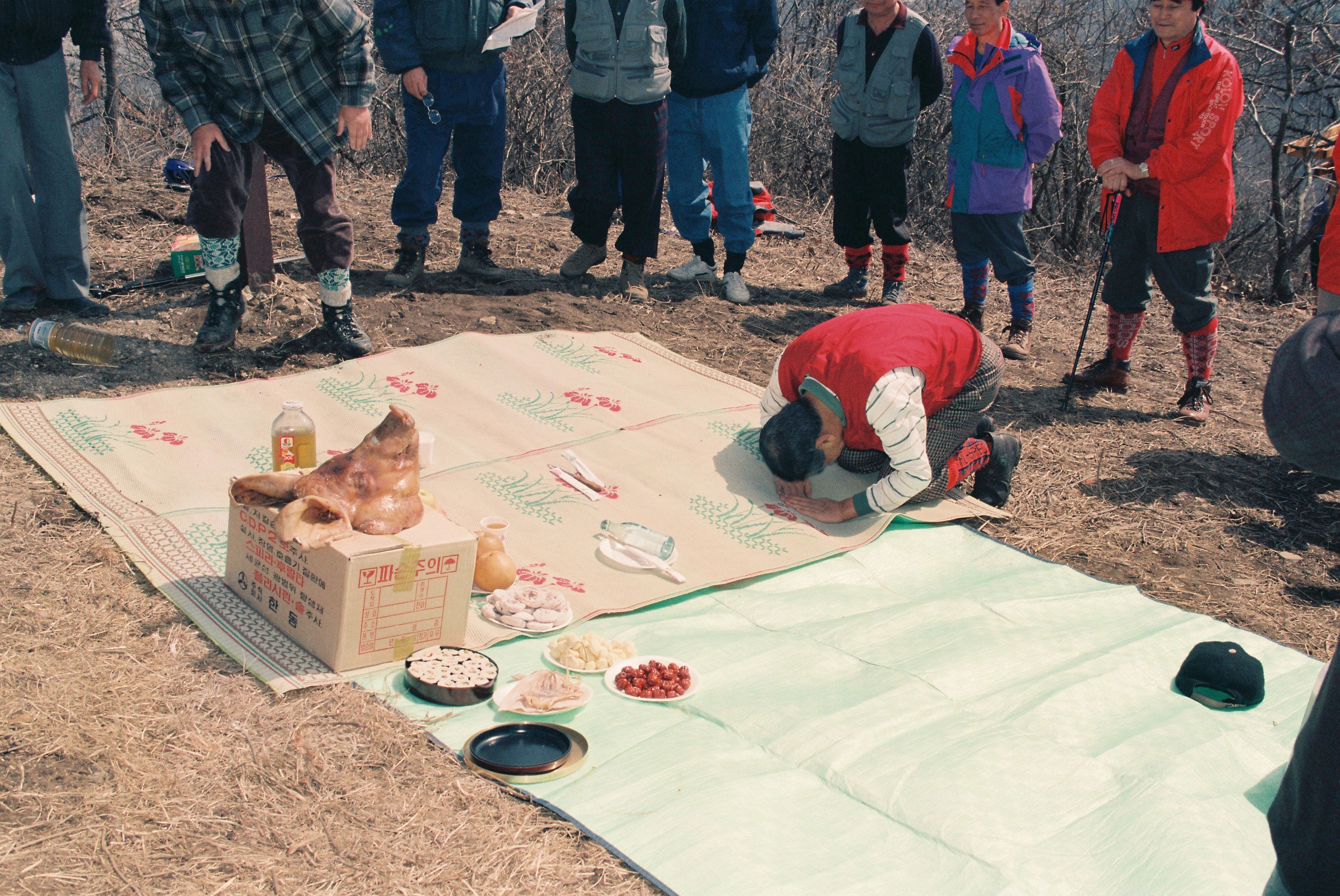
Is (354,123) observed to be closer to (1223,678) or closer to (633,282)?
(633,282)

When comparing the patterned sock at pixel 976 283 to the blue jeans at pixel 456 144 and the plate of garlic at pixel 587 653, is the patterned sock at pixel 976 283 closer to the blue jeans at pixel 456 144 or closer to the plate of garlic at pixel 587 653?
the blue jeans at pixel 456 144

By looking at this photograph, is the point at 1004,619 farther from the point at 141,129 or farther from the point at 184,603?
the point at 141,129

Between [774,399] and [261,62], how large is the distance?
2.46m

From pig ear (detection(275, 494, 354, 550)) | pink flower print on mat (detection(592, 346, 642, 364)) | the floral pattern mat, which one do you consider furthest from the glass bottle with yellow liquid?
pink flower print on mat (detection(592, 346, 642, 364))

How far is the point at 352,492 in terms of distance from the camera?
8.31ft

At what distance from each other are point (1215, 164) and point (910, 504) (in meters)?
2.28

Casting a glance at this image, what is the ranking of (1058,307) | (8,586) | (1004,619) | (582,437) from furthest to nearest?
1. (1058,307)
2. (582,437)
3. (1004,619)
4. (8,586)

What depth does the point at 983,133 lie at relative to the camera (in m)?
5.48

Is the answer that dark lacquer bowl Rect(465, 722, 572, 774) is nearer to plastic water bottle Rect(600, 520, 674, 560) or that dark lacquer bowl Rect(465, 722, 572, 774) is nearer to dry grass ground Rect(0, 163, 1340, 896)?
dry grass ground Rect(0, 163, 1340, 896)

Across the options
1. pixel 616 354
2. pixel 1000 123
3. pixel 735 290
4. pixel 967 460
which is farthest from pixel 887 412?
pixel 735 290

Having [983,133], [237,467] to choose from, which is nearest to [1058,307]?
[983,133]

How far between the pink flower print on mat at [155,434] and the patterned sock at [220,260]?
895 millimetres

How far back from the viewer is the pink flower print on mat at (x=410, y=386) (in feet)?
14.4

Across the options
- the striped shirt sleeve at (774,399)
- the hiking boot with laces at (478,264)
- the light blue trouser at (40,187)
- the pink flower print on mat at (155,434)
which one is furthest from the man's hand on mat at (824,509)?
the light blue trouser at (40,187)
